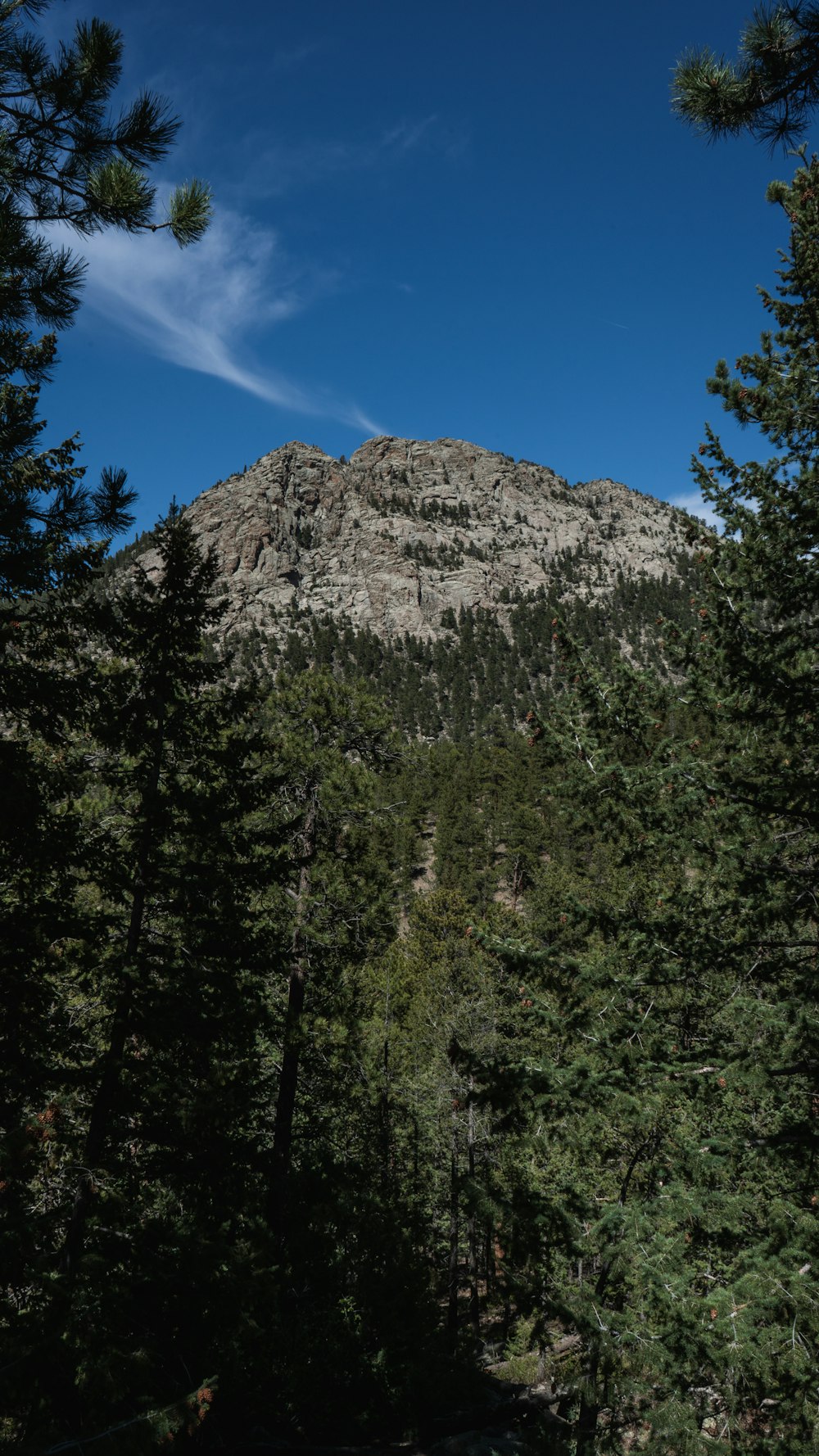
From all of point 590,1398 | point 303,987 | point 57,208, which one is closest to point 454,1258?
point 303,987

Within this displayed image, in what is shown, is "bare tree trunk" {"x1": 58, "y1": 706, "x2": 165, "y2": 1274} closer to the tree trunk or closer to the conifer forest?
the conifer forest

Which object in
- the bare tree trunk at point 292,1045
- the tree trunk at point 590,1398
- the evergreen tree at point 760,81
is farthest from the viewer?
the bare tree trunk at point 292,1045

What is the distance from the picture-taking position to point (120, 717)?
761cm

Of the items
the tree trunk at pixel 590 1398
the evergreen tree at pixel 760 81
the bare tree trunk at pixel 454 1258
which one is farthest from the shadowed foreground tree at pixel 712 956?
the bare tree trunk at pixel 454 1258

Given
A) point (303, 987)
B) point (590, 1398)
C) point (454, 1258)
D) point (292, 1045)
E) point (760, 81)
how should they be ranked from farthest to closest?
point (454, 1258) < point (303, 987) < point (292, 1045) < point (590, 1398) < point (760, 81)

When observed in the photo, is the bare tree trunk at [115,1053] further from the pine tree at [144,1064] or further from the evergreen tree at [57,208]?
the evergreen tree at [57,208]

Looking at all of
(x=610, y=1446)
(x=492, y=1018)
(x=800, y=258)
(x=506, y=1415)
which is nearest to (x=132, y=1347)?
(x=610, y=1446)

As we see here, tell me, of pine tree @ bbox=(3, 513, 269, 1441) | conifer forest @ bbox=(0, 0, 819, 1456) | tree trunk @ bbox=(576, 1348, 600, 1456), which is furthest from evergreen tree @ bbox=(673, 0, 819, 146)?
tree trunk @ bbox=(576, 1348, 600, 1456)

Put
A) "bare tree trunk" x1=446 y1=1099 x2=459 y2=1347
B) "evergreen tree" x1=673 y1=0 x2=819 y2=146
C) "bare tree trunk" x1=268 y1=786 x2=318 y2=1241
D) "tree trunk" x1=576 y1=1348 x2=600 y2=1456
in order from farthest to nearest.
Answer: "bare tree trunk" x1=446 y1=1099 x2=459 y2=1347
"bare tree trunk" x1=268 y1=786 x2=318 y2=1241
"tree trunk" x1=576 y1=1348 x2=600 y2=1456
"evergreen tree" x1=673 y1=0 x2=819 y2=146

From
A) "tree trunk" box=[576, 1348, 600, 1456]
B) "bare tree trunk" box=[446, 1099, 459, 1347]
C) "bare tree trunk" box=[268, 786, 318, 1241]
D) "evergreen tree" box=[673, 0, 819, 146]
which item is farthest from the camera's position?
"bare tree trunk" box=[446, 1099, 459, 1347]

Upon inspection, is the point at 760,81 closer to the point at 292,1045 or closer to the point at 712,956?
the point at 712,956

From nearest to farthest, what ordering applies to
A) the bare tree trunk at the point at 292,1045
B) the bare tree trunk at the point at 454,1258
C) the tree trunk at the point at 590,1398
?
the tree trunk at the point at 590,1398 < the bare tree trunk at the point at 292,1045 < the bare tree trunk at the point at 454,1258

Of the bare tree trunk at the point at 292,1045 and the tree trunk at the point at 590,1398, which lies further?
the bare tree trunk at the point at 292,1045

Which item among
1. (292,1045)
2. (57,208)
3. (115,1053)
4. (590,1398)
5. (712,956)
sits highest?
(57,208)
